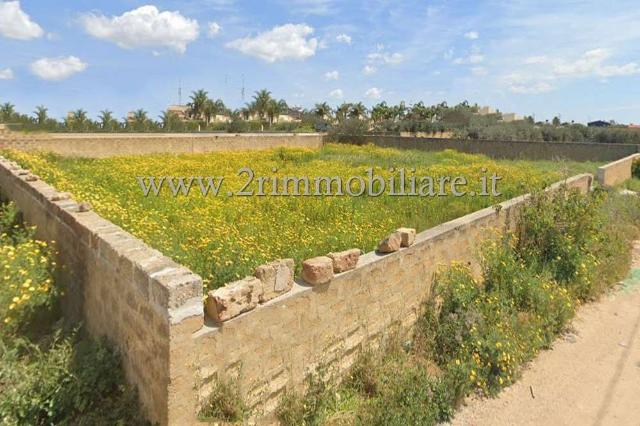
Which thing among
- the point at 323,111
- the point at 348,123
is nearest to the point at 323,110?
the point at 323,111

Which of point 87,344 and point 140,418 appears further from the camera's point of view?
point 87,344

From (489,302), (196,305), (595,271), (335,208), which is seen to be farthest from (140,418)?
(595,271)

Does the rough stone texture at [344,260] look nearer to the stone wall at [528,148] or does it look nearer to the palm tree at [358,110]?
the stone wall at [528,148]

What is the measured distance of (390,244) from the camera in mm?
4004

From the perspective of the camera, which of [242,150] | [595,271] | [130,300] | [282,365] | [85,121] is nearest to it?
[130,300]

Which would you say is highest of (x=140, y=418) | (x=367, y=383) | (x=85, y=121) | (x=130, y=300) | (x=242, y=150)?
(x=85, y=121)

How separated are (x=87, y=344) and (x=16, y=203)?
186 inches

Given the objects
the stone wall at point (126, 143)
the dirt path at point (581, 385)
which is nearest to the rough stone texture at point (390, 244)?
the dirt path at point (581, 385)

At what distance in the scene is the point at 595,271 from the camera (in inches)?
239

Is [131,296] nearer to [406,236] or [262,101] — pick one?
[406,236]

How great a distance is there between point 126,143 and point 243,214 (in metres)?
10.6

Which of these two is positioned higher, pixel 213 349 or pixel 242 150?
pixel 242 150

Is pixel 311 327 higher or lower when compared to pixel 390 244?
lower

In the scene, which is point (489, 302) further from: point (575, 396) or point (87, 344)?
point (87, 344)
